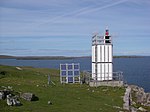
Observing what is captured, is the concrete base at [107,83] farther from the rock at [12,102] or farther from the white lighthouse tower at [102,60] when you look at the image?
the rock at [12,102]

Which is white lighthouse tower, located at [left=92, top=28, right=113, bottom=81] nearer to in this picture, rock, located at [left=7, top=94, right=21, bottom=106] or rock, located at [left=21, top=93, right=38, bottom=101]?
rock, located at [left=21, top=93, right=38, bottom=101]

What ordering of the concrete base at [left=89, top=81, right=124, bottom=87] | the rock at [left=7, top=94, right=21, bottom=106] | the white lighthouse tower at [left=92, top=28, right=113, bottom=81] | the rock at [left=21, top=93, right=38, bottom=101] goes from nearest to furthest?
the rock at [left=7, top=94, right=21, bottom=106]
the rock at [left=21, top=93, right=38, bottom=101]
the concrete base at [left=89, top=81, right=124, bottom=87]
the white lighthouse tower at [left=92, top=28, right=113, bottom=81]

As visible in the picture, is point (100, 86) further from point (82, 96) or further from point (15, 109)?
point (15, 109)

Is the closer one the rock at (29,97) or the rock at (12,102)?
the rock at (12,102)

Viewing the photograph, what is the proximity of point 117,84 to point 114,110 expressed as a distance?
19.0m

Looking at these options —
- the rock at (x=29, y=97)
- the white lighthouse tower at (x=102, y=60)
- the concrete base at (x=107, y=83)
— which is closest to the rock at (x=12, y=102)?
the rock at (x=29, y=97)

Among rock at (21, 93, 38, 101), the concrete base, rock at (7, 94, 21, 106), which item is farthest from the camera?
the concrete base

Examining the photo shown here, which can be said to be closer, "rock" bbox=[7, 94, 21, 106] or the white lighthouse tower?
"rock" bbox=[7, 94, 21, 106]

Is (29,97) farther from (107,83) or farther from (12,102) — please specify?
(107,83)

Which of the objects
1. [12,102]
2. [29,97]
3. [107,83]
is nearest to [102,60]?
[107,83]

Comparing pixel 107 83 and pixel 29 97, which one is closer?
pixel 29 97

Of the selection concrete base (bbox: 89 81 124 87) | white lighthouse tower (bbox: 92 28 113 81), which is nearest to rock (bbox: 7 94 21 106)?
concrete base (bbox: 89 81 124 87)

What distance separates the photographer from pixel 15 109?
77.9 feet

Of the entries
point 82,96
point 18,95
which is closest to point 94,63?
point 82,96
